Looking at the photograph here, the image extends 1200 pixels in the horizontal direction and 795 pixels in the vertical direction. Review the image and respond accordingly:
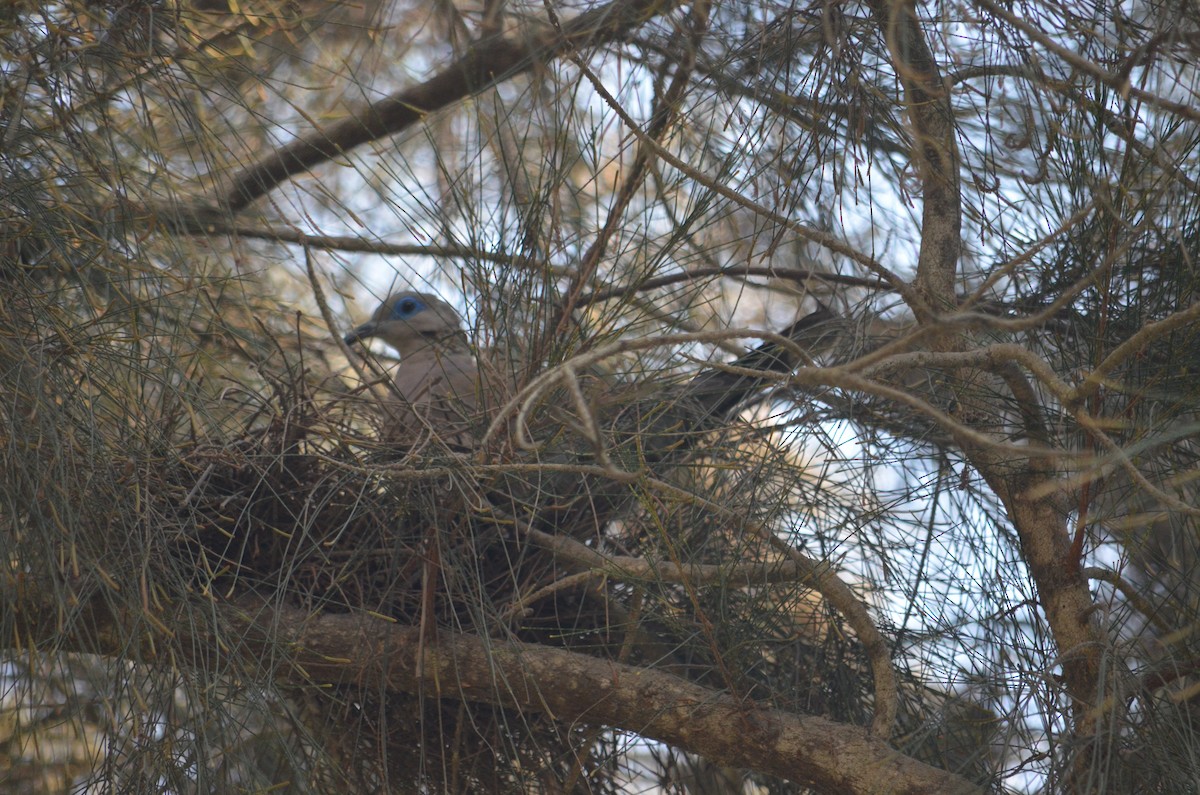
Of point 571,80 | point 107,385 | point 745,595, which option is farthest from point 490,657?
point 571,80

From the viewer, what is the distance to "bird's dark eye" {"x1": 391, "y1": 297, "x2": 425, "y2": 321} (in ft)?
13.0

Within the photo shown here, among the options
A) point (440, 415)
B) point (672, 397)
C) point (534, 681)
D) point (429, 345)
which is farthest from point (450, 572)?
point (440, 415)

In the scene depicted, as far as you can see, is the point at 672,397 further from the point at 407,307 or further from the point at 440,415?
the point at 407,307

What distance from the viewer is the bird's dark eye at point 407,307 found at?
3975 millimetres

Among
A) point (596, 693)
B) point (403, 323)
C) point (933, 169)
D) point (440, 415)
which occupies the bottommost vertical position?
point (596, 693)

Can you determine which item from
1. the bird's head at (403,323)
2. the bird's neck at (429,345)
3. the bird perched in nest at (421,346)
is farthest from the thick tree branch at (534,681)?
the bird's head at (403,323)

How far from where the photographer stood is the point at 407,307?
13.1 ft

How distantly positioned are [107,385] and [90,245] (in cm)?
28

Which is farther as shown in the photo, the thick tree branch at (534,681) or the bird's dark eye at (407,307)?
the bird's dark eye at (407,307)

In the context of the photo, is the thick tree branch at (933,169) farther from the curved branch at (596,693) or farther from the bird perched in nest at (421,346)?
the bird perched in nest at (421,346)

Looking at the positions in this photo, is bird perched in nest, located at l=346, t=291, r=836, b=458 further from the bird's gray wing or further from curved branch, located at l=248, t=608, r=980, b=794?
curved branch, located at l=248, t=608, r=980, b=794

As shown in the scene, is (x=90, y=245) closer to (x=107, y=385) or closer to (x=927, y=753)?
(x=107, y=385)

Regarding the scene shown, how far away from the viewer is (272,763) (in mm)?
2342

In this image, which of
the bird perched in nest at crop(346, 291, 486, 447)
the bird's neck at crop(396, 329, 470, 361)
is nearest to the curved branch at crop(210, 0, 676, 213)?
the bird perched in nest at crop(346, 291, 486, 447)
